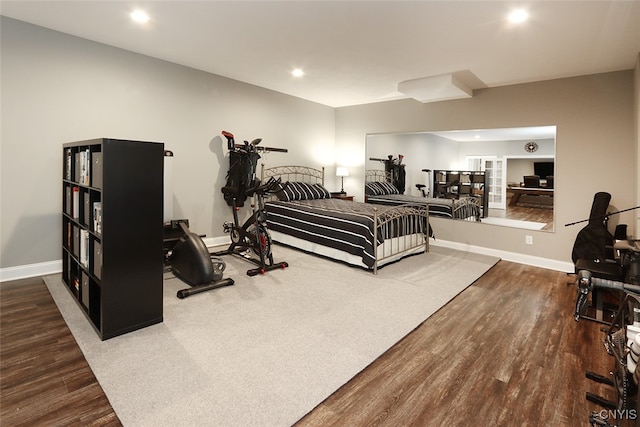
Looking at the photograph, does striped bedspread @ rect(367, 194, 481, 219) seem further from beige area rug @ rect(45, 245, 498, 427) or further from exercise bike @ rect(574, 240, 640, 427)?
exercise bike @ rect(574, 240, 640, 427)

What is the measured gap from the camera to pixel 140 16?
10.3 feet

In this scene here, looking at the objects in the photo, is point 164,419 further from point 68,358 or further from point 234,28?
point 234,28

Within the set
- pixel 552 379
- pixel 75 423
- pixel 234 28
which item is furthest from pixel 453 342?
pixel 234 28

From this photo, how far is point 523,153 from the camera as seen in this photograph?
190 inches

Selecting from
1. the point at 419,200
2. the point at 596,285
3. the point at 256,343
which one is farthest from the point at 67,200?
the point at 419,200

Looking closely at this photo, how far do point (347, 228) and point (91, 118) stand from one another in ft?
11.0

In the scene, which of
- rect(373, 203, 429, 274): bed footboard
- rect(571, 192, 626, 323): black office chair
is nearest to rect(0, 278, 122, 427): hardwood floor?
rect(373, 203, 429, 274): bed footboard

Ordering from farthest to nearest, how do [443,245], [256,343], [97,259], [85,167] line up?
[443,245] < [85,167] < [97,259] < [256,343]

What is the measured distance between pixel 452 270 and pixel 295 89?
12.6 feet

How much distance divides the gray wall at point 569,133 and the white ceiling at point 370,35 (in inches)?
8.4

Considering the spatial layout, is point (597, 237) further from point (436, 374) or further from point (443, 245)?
point (436, 374)

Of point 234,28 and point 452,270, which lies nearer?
point 234,28

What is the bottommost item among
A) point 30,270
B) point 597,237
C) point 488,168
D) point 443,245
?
point 30,270

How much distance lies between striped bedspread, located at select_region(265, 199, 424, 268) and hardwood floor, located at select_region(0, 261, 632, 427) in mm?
1270
